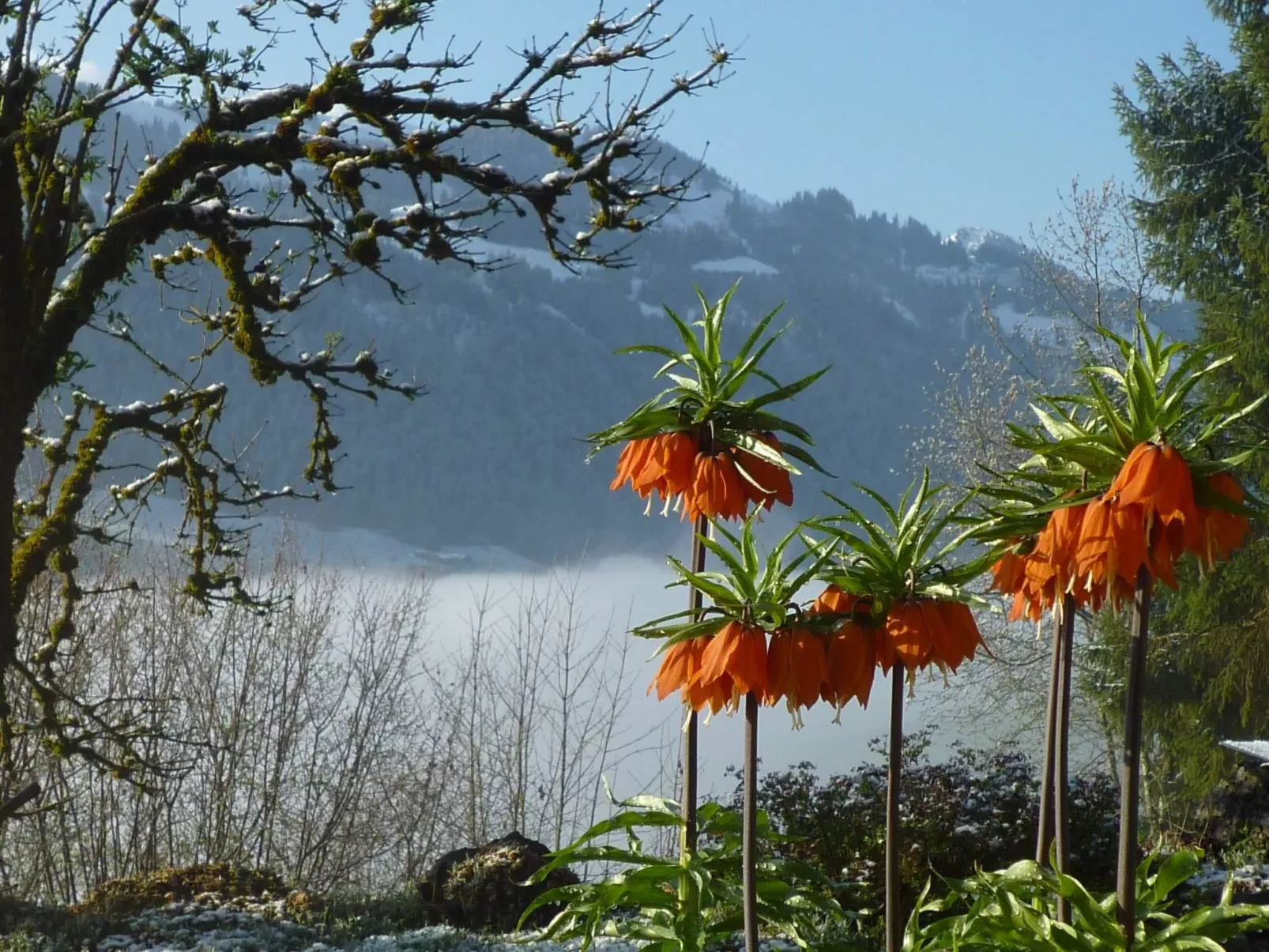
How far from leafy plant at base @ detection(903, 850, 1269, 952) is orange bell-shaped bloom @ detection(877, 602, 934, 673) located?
534 millimetres

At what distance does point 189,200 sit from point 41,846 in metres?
4.21

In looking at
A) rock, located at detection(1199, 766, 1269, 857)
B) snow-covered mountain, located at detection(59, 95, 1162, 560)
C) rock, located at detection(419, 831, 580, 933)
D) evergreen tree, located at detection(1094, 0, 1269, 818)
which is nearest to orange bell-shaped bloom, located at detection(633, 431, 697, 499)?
rock, located at detection(419, 831, 580, 933)

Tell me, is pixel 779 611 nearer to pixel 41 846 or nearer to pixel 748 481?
pixel 748 481

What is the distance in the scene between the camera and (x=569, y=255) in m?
4.79

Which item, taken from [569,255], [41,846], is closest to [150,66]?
[569,255]

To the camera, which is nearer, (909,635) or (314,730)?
(909,635)

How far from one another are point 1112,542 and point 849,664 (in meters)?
0.50

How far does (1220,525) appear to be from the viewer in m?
2.11

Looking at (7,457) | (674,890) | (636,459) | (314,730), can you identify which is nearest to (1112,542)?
(636,459)

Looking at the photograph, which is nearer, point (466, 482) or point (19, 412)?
point (19, 412)

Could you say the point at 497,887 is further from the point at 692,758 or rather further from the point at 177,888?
the point at 692,758

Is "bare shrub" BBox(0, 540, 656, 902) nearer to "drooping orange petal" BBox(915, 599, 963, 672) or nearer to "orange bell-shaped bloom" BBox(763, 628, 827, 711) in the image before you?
"orange bell-shaped bloom" BBox(763, 628, 827, 711)

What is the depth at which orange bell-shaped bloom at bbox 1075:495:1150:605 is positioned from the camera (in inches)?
81.0

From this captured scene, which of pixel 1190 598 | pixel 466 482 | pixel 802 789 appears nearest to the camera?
pixel 802 789
